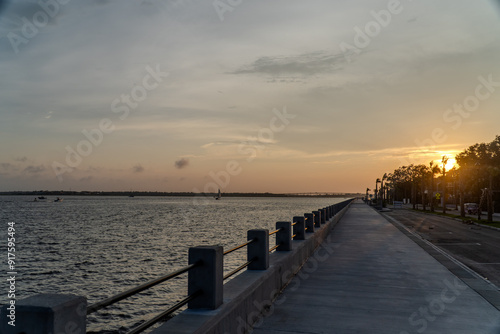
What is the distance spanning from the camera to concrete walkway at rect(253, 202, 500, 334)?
6.99 m

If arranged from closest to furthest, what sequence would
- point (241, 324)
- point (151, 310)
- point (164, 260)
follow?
point (241, 324) → point (151, 310) → point (164, 260)

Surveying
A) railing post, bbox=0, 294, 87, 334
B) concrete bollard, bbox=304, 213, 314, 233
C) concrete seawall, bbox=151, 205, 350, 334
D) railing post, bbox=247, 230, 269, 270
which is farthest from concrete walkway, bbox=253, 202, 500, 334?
railing post, bbox=0, 294, 87, 334

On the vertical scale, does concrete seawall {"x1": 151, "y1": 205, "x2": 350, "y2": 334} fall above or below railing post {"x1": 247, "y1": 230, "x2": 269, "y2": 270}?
below

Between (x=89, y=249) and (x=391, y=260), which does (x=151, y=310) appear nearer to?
(x=391, y=260)

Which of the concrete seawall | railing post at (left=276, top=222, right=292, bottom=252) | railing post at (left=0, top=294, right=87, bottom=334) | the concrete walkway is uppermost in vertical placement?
railing post at (left=0, top=294, right=87, bottom=334)

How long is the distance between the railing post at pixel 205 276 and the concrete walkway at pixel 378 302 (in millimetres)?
1333

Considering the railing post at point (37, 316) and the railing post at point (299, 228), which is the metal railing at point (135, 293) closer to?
the railing post at point (37, 316)

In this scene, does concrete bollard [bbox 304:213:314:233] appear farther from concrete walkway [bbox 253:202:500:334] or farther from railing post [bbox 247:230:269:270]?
railing post [bbox 247:230:269:270]

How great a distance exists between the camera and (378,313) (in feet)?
25.4

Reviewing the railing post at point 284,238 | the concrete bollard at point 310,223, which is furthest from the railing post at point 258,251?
the concrete bollard at point 310,223

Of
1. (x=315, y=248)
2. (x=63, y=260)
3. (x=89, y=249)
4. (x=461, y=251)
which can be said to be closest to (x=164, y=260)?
(x=63, y=260)

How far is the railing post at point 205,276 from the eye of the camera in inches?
230

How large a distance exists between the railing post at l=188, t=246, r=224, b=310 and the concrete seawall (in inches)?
5.2

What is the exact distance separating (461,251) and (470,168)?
6154 centimetres
